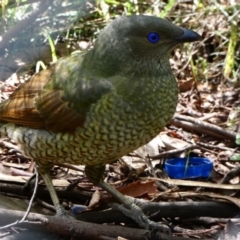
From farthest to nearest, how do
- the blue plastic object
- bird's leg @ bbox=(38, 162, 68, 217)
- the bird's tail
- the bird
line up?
the blue plastic object, the bird's tail, bird's leg @ bbox=(38, 162, 68, 217), the bird

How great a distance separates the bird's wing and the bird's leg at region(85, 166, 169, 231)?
412mm

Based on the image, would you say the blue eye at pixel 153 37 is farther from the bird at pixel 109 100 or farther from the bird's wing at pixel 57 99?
the bird's wing at pixel 57 99

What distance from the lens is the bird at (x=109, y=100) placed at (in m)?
3.24

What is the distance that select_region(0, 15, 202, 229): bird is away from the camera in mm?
3244

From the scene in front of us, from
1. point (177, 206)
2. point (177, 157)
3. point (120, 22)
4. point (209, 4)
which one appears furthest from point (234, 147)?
point (209, 4)

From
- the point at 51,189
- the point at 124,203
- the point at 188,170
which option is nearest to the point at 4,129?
the point at 51,189

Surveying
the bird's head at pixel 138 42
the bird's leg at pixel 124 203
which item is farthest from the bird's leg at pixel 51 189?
the bird's head at pixel 138 42

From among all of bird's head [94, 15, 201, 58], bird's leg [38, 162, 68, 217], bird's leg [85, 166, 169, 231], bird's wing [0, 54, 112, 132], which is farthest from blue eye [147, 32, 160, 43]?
bird's leg [38, 162, 68, 217]

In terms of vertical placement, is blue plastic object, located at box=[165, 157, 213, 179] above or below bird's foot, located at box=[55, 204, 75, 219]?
above

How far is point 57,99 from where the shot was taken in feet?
11.3

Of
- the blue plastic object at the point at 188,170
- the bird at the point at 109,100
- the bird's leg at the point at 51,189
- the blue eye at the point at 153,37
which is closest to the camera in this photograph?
the bird at the point at 109,100

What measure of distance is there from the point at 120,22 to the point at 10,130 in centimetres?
86

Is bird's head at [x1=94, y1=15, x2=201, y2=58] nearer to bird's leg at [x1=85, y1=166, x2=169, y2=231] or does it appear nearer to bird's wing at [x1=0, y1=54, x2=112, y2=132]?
bird's wing at [x1=0, y1=54, x2=112, y2=132]

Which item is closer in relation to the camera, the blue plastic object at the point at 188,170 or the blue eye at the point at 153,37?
the blue eye at the point at 153,37
